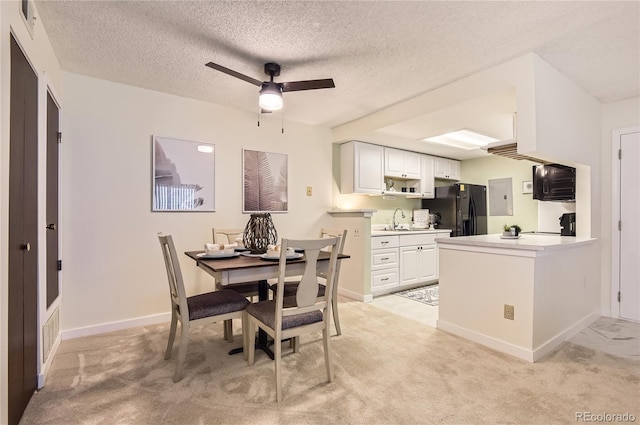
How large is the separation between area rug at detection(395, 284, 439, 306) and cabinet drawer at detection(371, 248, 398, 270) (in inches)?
17.3

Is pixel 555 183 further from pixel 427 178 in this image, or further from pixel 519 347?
pixel 519 347

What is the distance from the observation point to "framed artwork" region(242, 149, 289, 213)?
12.3 feet

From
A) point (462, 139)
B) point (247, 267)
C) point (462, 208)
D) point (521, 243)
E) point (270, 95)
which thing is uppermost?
point (462, 139)

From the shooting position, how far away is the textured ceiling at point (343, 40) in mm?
1915

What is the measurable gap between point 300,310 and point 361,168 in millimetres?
2875

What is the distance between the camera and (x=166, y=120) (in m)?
3.25

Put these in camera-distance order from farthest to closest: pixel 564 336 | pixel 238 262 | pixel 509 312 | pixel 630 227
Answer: pixel 630 227, pixel 564 336, pixel 509 312, pixel 238 262

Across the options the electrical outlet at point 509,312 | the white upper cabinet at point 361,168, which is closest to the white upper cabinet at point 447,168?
the white upper cabinet at point 361,168

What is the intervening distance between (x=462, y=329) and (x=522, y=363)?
0.55 m

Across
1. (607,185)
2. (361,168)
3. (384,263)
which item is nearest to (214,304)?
(384,263)

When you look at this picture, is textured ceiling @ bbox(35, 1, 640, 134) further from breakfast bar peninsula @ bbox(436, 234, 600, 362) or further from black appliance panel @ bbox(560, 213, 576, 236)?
breakfast bar peninsula @ bbox(436, 234, 600, 362)

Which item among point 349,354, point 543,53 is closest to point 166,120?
point 349,354

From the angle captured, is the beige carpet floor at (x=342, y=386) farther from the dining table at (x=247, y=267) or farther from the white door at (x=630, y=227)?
the white door at (x=630, y=227)

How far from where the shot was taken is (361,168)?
14.6 ft
